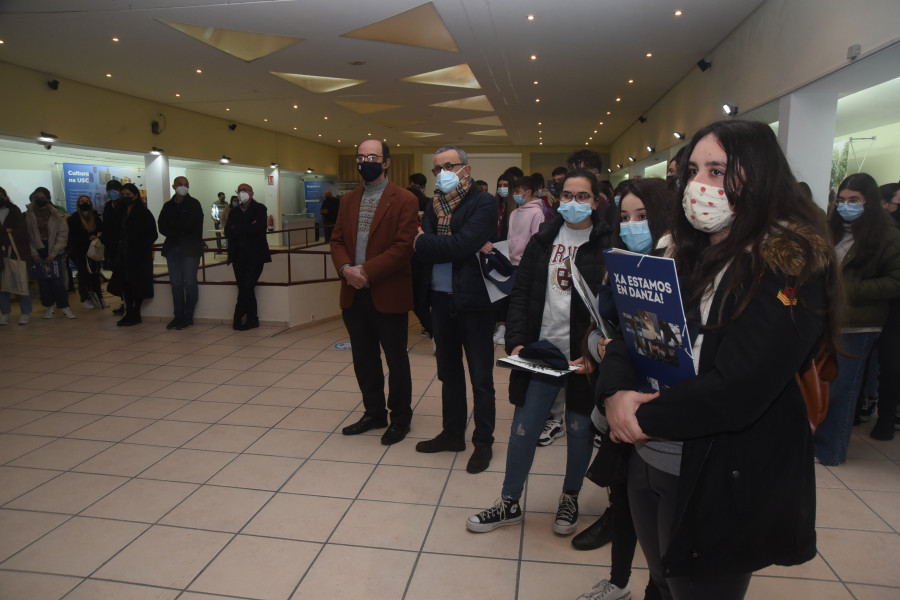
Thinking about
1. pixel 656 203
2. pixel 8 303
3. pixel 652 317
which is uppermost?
pixel 656 203

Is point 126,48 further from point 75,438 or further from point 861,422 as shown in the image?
point 861,422

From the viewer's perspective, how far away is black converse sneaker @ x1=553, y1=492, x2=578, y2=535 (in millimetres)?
2473

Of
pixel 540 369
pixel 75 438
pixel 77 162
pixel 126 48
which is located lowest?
pixel 75 438

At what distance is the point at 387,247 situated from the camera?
334 cm

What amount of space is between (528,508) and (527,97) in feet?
34.7

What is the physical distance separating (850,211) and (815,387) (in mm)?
2691

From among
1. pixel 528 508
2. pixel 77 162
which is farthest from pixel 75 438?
pixel 77 162

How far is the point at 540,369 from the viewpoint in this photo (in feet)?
6.60

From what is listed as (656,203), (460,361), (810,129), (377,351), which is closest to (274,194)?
(810,129)

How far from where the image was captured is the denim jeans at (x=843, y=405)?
3.14m

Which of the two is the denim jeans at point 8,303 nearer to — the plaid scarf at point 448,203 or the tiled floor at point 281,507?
the tiled floor at point 281,507

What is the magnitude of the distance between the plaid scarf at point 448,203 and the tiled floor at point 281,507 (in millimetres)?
1339

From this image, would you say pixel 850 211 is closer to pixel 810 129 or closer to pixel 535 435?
pixel 535 435

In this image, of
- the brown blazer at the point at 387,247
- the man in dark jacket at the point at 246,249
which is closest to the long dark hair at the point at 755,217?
the brown blazer at the point at 387,247
